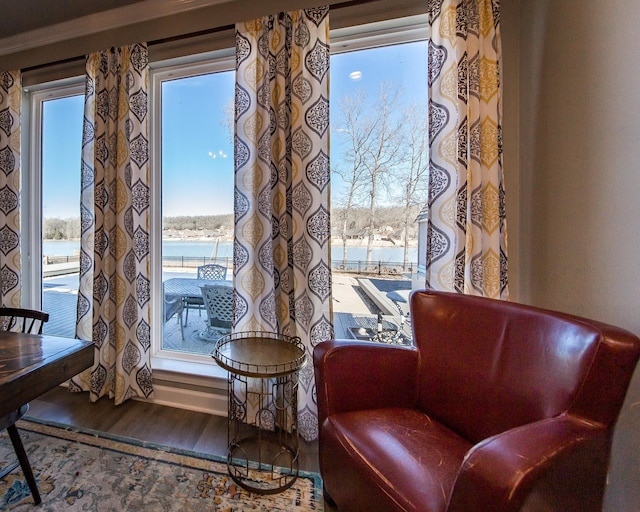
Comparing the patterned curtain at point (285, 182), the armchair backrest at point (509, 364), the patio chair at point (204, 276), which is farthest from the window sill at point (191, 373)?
the armchair backrest at point (509, 364)

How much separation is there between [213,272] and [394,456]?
5.21 ft

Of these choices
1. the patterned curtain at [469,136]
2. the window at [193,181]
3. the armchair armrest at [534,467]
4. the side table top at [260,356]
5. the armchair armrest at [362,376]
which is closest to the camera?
the armchair armrest at [534,467]

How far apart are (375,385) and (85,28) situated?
298 centimetres

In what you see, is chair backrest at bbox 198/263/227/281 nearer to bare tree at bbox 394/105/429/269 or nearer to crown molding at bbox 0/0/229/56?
bare tree at bbox 394/105/429/269

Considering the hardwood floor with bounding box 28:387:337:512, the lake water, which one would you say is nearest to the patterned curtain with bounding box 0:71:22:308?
the lake water

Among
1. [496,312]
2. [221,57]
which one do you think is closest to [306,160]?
[221,57]

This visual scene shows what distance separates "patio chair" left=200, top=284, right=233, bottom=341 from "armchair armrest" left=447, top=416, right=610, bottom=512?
161 cm

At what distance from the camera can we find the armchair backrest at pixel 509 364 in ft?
2.40

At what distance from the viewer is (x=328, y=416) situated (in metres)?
1.03

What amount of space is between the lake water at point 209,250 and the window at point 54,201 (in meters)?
0.01

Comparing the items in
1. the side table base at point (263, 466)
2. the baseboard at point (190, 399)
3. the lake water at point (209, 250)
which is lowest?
the side table base at point (263, 466)

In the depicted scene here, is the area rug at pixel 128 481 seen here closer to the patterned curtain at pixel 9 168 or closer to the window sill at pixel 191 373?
the window sill at pixel 191 373

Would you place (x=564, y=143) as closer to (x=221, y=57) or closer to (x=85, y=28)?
(x=221, y=57)

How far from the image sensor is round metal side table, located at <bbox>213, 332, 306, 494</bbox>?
1.21 meters
